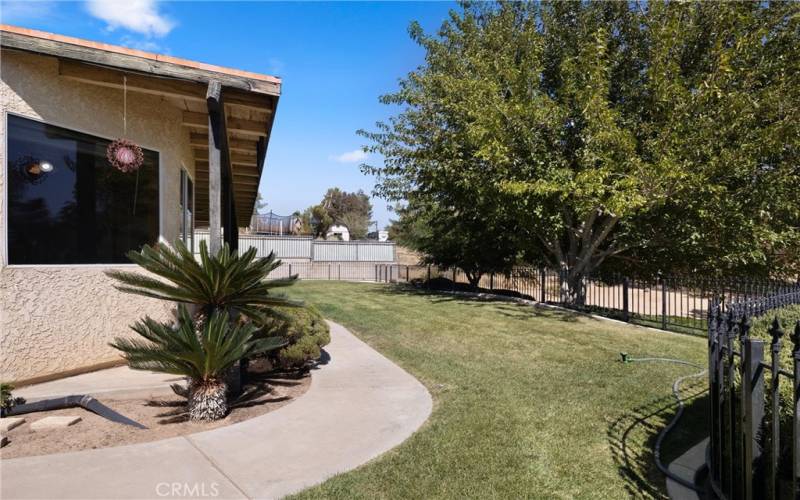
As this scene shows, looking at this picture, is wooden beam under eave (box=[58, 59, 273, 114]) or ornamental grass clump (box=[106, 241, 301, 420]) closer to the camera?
ornamental grass clump (box=[106, 241, 301, 420])

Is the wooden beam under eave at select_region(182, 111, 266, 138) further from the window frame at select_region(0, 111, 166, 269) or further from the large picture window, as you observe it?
the large picture window

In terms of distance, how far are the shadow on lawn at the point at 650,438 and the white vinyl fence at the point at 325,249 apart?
99.9 feet

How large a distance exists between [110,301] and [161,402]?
5.79 feet

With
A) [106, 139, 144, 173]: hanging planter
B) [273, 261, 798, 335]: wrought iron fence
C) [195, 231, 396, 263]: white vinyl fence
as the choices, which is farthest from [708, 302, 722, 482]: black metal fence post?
A: [195, 231, 396, 263]: white vinyl fence

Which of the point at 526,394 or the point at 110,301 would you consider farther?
the point at 110,301

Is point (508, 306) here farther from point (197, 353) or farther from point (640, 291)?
point (197, 353)

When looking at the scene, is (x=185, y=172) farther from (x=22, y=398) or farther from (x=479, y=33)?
(x=479, y=33)

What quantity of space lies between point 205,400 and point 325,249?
101ft

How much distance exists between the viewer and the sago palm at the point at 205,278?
15.3 ft

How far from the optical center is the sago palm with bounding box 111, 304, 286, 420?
4375 millimetres

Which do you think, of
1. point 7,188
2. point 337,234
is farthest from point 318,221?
point 7,188

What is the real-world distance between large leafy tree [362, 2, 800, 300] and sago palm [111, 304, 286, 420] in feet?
27.5

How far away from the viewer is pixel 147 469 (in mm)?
3547

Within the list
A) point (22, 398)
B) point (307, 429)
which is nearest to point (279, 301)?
point (307, 429)
